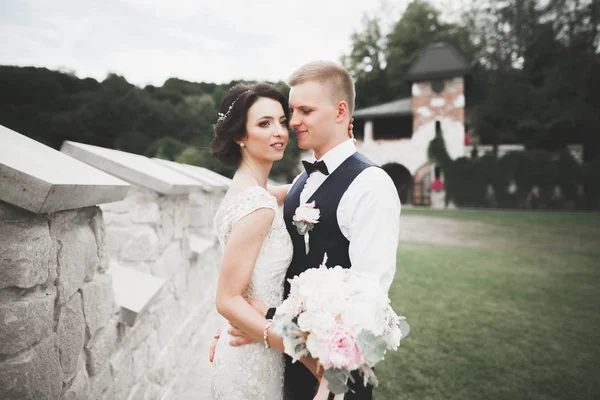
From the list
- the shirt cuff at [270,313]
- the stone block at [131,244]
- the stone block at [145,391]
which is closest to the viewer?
the shirt cuff at [270,313]

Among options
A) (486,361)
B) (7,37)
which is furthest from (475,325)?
(7,37)

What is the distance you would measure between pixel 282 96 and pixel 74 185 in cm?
121

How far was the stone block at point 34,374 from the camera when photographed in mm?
1191

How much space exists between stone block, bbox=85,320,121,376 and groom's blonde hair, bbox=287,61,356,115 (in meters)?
1.70

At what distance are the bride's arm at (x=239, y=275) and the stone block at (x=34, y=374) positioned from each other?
67cm

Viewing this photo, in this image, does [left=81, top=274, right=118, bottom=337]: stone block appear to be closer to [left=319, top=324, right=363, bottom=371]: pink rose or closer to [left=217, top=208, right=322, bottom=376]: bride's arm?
[left=217, top=208, right=322, bottom=376]: bride's arm

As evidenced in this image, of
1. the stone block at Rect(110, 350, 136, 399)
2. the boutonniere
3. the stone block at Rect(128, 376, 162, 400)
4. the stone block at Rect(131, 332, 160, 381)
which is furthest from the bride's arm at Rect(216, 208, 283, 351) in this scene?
the stone block at Rect(128, 376, 162, 400)

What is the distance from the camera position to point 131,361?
2.30 meters

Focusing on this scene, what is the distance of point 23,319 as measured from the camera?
4.03ft

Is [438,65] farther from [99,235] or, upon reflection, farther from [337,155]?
[99,235]

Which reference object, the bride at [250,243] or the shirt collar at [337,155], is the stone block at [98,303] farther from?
the shirt collar at [337,155]

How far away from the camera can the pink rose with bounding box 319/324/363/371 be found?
3.81 ft

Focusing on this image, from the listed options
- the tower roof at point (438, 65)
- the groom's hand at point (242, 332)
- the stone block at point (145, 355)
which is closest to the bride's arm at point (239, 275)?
the groom's hand at point (242, 332)

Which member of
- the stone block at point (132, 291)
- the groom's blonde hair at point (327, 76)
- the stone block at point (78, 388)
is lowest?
the stone block at point (78, 388)
